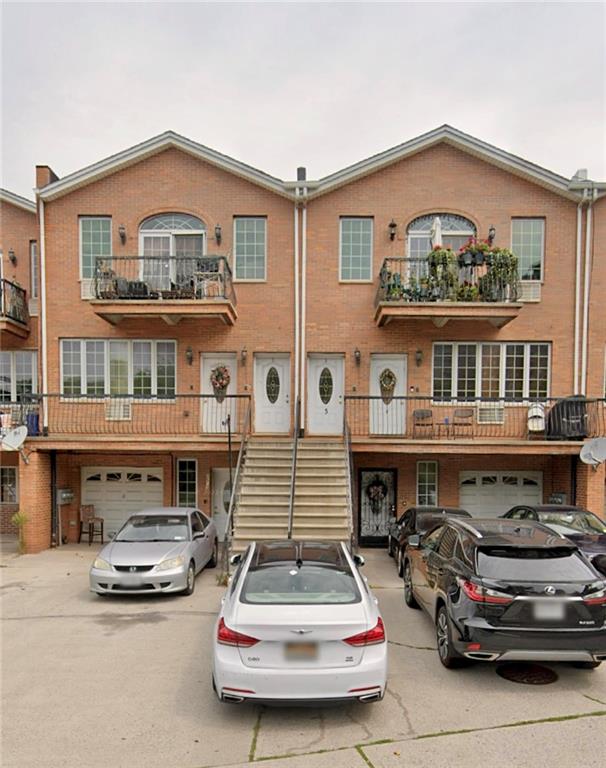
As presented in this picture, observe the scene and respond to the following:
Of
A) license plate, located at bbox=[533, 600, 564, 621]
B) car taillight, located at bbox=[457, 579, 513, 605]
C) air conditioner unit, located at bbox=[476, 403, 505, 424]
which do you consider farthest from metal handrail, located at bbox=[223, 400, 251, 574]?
air conditioner unit, located at bbox=[476, 403, 505, 424]

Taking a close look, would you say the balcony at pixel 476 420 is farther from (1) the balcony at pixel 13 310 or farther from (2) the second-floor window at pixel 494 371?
(1) the balcony at pixel 13 310

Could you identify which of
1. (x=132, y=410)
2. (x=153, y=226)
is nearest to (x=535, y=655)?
(x=132, y=410)

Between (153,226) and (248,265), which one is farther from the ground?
(153,226)

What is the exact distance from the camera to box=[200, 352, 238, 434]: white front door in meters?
14.0

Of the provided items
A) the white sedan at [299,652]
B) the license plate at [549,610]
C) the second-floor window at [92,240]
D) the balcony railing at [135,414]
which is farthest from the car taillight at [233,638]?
the second-floor window at [92,240]

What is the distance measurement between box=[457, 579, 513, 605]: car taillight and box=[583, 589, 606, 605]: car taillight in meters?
0.76

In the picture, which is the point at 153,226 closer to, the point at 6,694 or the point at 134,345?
the point at 134,345

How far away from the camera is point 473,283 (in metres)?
13.2

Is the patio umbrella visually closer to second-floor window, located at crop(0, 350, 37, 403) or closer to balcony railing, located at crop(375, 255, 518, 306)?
balcony railing, located at crop(375, 255, 518, 306)

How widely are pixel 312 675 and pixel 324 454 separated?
26.4 feet

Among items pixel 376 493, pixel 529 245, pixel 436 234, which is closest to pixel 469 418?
pixel 376 493

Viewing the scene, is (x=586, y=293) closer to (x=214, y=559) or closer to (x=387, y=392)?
(x=387, y=392)

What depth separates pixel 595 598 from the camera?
213 inches

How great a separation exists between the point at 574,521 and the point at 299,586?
24.5 ft
